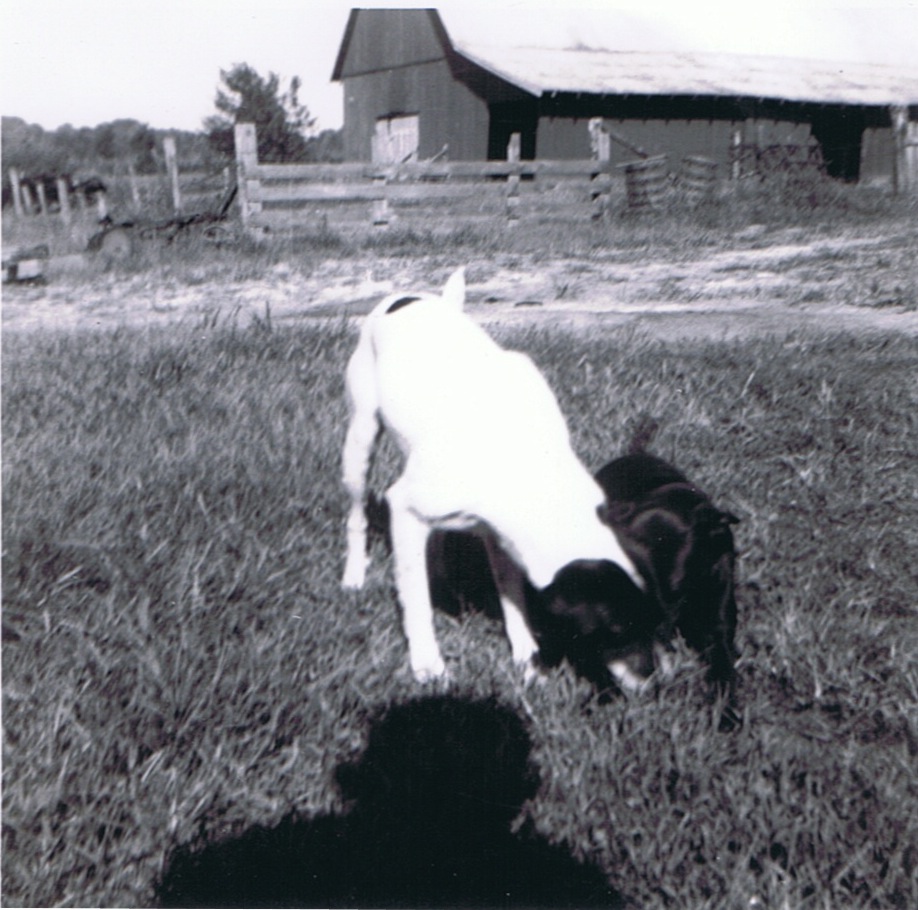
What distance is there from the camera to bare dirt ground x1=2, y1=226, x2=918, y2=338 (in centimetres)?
676

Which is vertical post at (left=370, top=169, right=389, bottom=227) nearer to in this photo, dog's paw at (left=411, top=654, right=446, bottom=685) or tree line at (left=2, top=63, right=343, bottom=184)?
tree line at (left=2, top=63, right=343, bottom=184)

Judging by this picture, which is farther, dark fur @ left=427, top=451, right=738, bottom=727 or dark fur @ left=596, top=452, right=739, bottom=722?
dark fur @ left=596, top=452, right=739, bottom=722

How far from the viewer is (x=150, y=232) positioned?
1116cm

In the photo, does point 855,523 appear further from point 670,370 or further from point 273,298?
point 273,298

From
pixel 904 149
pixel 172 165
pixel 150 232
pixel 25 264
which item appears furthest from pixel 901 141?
pixel 25 264

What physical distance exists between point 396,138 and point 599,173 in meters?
6.88

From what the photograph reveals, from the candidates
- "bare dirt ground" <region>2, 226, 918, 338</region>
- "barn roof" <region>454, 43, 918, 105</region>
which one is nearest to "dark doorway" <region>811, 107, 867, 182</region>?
"barn roof" <region>454, 43, 918, 105</region>

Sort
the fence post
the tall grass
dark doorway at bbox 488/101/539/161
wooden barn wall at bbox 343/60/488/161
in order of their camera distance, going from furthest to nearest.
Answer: wooden barn wall at bbox 343/60/488/161
dark doorway at bbox 488/101/539/161
the fence post
the tall grass

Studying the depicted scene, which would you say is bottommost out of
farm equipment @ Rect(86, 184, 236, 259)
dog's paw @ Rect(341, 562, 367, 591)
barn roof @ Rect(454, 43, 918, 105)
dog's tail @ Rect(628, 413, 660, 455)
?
dog's paw @ Rect(341, 562, 367, 591)

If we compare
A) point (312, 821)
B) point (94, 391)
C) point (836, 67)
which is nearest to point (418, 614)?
point (312, 821)

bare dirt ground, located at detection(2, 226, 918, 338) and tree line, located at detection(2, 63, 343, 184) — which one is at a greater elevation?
tree line, located at detection(2, 63, 343, 184)

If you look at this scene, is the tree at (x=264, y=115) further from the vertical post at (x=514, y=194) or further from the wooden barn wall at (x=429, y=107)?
the vertical post at (x=514, y=194)

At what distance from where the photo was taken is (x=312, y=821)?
6.79ft

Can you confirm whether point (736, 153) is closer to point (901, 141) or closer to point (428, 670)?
point (901, 141)
